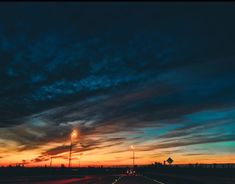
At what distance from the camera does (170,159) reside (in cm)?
11200

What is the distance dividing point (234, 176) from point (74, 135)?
23078mm

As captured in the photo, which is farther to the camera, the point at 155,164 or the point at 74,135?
the point at 155,164

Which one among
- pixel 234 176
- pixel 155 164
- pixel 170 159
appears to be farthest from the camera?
pixel 155 164

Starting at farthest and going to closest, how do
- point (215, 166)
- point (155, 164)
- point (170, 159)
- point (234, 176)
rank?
point (155, 164) → point (170, 159) → point (215, 166) → point (234, 176)

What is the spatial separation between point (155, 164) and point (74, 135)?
377 ft

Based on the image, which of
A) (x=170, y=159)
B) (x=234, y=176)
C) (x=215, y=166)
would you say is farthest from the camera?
(x=170, y=159)

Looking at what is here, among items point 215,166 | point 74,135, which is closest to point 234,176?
point 74,135

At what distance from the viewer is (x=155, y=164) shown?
543 ft

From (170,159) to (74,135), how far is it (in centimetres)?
6203

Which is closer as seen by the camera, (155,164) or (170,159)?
(170,159)

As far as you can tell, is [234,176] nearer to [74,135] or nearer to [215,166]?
[74,135]

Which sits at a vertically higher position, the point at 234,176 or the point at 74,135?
the point at 74,135

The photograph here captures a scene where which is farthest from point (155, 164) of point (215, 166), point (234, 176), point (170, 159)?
point (234, 176)

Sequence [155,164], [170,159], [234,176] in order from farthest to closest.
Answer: [155,164]
[170,159]
[234,176]
